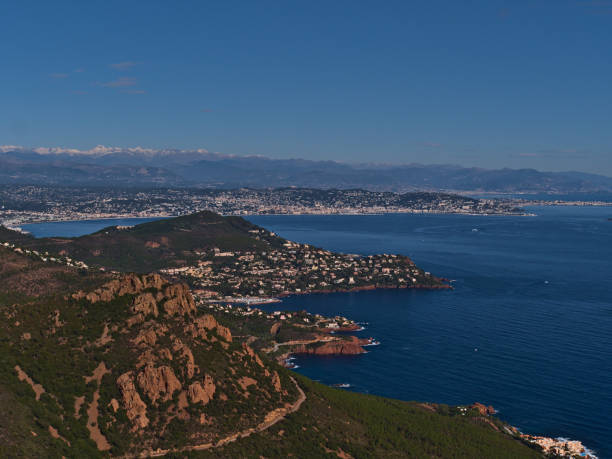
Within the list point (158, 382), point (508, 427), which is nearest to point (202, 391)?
point (158, 382)

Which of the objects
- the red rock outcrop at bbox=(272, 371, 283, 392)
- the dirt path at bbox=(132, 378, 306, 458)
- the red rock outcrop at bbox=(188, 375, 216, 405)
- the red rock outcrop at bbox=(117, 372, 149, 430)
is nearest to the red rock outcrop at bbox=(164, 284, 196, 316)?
the red rock outcrop at bbox=(188, 375, 216, 405)

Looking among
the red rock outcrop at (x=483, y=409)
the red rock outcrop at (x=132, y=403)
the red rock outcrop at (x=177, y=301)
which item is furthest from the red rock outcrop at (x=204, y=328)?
the red rock outcrop at (x=483, y=409)

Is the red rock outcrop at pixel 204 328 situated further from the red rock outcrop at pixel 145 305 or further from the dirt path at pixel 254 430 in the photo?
the dirt path at pixel 254 430

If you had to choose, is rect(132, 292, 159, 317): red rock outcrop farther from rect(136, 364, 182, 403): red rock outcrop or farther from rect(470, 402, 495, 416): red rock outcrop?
rect(470, 402, 495, 416): red rock outcrop

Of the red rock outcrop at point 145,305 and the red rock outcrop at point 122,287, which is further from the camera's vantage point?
the red rock outcrop at point 122,287

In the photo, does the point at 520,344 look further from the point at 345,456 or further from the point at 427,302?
the point at 345,456

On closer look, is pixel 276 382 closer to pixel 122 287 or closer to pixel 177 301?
pixel 177 301
